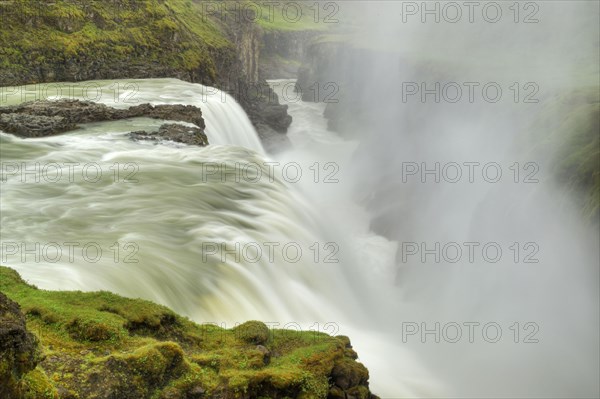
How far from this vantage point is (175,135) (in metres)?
25.9

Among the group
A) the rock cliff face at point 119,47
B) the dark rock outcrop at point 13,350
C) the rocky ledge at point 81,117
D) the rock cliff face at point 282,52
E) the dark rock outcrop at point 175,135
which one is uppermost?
the rock cliff face at point 282,52

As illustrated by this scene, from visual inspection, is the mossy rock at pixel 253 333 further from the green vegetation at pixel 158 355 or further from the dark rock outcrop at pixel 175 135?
the dark rock outcrop at pixel 175 135

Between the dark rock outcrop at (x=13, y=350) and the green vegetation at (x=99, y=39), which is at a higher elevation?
the green vegetation at (x=99, y=39)

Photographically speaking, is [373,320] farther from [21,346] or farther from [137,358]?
[21,346]

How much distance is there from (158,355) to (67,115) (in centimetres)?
2149

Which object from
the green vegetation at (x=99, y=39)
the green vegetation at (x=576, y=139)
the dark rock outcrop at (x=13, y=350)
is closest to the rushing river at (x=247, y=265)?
the green vegetation at (x=576, y=139)

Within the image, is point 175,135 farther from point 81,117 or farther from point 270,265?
point 270,265

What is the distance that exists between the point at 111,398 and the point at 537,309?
16.2 meters

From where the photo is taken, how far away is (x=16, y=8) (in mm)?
35938

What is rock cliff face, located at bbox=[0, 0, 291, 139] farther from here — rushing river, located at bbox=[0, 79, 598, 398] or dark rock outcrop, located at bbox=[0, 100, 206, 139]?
rushing river, located at bbox=[0, 79, 598, 398]

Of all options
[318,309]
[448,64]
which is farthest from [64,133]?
[448,64]

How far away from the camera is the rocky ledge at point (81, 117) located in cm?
2422


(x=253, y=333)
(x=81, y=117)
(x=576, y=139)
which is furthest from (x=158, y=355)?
(x=81, y=117)

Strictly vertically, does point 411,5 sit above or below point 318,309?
above
